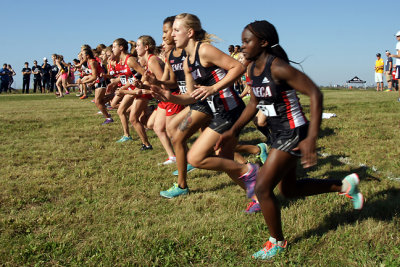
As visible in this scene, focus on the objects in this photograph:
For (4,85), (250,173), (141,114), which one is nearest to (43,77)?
(4,85)

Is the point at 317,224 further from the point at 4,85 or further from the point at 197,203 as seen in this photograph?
the point at 4,85

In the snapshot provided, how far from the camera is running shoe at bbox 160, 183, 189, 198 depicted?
188 inches

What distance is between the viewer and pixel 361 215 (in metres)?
3.85

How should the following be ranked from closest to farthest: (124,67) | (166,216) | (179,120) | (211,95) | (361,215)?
(361,215) → (211,95) → (166,216) → (179,120) → (124,67)

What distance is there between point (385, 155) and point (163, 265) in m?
4.75

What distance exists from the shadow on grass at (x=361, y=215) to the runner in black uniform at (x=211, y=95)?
836 millimetres

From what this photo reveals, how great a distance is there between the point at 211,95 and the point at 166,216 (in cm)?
139

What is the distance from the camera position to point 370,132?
819 cm

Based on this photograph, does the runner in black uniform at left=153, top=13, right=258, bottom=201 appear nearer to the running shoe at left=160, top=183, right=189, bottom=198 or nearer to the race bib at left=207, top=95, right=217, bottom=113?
the race bib at left=207, top=95, right=217, bottom=113

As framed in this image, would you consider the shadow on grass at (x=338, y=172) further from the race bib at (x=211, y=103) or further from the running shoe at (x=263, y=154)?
the race bib at (x=211, y=103)

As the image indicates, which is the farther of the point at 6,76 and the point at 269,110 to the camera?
the point at 6,76

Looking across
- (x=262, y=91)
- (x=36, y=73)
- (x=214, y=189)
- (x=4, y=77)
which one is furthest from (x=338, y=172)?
(x=4, y=77)

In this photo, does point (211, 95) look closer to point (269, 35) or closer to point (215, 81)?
point (215, 81)

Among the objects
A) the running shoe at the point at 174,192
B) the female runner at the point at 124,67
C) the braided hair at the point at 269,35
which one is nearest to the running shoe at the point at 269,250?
the braided hair at the point at 269,35
